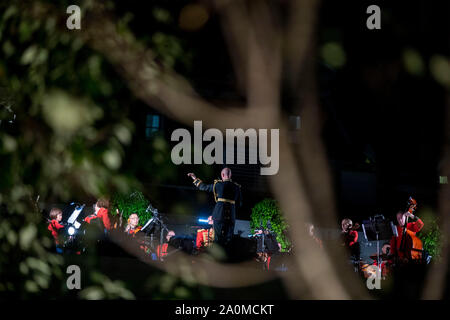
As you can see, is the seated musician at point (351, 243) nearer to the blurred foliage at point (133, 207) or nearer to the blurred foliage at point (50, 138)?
the blurred foliage at point (133, 207)

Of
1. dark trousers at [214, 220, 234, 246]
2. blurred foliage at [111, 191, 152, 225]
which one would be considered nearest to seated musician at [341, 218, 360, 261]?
dark trousers at [214, 220, 234, 246]

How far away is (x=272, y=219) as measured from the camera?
1160cm

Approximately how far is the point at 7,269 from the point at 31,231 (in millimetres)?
321

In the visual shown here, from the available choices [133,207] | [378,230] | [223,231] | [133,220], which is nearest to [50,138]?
[223,231]

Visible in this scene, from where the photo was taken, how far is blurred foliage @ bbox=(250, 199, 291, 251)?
11219 mm

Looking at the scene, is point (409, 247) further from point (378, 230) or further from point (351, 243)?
point (351, 243)

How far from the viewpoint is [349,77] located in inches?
109

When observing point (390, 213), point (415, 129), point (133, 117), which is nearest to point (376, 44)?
point (415, 129)

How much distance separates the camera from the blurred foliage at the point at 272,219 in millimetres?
11219

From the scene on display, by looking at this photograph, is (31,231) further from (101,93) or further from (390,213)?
(390,213)

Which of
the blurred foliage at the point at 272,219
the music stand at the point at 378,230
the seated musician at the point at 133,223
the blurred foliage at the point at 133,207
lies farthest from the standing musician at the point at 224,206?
the blurred foliage at the point at 133,207

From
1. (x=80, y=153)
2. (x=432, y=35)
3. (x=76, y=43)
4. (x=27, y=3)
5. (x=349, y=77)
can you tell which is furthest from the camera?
(x=349, y=77)

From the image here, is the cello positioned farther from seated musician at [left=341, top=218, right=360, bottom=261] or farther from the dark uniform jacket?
the dark uniform jacket

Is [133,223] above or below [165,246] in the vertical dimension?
above
